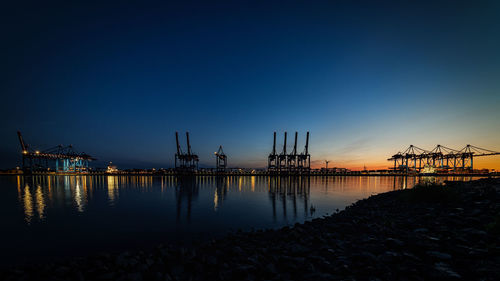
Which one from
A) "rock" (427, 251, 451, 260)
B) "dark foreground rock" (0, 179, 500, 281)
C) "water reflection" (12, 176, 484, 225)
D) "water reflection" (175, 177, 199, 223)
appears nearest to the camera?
"dark foreground rock" (0, 179, 500, 281)

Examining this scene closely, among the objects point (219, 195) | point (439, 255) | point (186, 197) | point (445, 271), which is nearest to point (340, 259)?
point (445, 271)

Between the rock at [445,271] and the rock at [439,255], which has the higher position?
the rock at [445,271]

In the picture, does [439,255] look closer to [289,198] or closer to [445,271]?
[445,271]

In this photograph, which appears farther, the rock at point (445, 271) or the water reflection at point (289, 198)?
the water reflection at point (289, 198)

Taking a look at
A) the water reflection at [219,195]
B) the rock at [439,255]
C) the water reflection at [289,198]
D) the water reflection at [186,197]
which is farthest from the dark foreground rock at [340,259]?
the water reflection at [219,195]

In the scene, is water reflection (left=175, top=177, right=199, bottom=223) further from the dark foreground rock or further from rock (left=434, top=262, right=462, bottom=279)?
rock (left=434, top=262, right=462, bottom=279)

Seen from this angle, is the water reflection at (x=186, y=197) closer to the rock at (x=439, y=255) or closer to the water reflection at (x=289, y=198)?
the water reflection at (x=289, y=198)

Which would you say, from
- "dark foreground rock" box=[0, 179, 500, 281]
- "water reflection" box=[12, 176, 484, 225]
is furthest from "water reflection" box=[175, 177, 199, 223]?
"dark foreground rock" box=[0, 179, 500, 281]

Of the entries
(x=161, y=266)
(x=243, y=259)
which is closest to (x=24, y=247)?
(x=161, y=266)

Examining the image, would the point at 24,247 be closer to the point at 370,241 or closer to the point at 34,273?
the point at 34,273

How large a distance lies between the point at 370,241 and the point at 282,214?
913cm

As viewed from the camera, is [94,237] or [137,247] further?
[94,237]

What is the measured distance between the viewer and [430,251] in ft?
15.6

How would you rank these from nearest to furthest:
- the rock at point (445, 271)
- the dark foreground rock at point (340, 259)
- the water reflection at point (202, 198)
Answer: the rock at point (445, 271), the dark foreground rock at point (340, 259), the water reflection at point (202, 198)
